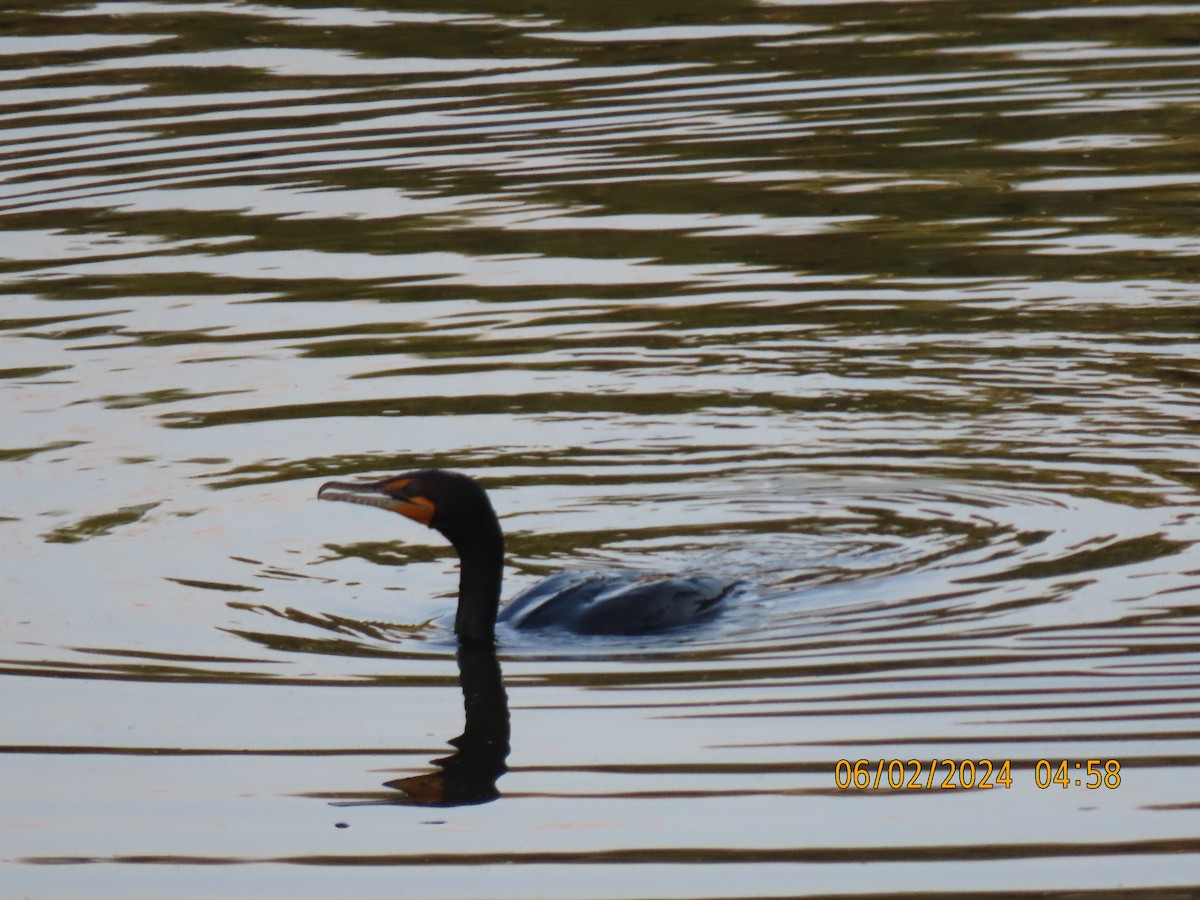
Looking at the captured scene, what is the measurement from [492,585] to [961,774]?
2.46 metres

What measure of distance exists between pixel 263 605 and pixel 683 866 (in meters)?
3.15

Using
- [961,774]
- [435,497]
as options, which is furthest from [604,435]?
[961,774]

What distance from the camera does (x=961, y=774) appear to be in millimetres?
6734

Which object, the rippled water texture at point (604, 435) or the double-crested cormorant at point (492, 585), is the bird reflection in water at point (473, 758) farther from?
the double-crested cormorant at point (492, 585)

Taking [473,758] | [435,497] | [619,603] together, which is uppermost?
[435,497]

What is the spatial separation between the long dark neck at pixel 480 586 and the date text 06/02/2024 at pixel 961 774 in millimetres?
2157

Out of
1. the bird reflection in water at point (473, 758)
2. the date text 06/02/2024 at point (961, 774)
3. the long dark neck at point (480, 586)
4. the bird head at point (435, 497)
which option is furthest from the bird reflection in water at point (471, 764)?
the date text 06/02/2024 at point (961, 774)

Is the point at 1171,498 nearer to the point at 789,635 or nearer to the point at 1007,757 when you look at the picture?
the point at 789,635

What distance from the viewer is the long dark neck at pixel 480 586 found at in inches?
339

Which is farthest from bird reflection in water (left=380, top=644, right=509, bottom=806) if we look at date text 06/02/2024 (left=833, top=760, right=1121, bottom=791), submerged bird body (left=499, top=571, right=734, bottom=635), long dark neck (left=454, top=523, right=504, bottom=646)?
date text 06/02/2024 (left=833, top=760, right=1121, bottom=791)

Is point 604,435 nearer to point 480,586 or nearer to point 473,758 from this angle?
point 480,586

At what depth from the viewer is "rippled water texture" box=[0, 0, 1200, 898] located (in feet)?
22.0

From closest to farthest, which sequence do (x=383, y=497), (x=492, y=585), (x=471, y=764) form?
(x=471, y=764)
(x=492, y=585)
(x=383, y=497)

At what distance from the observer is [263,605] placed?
8.93m
